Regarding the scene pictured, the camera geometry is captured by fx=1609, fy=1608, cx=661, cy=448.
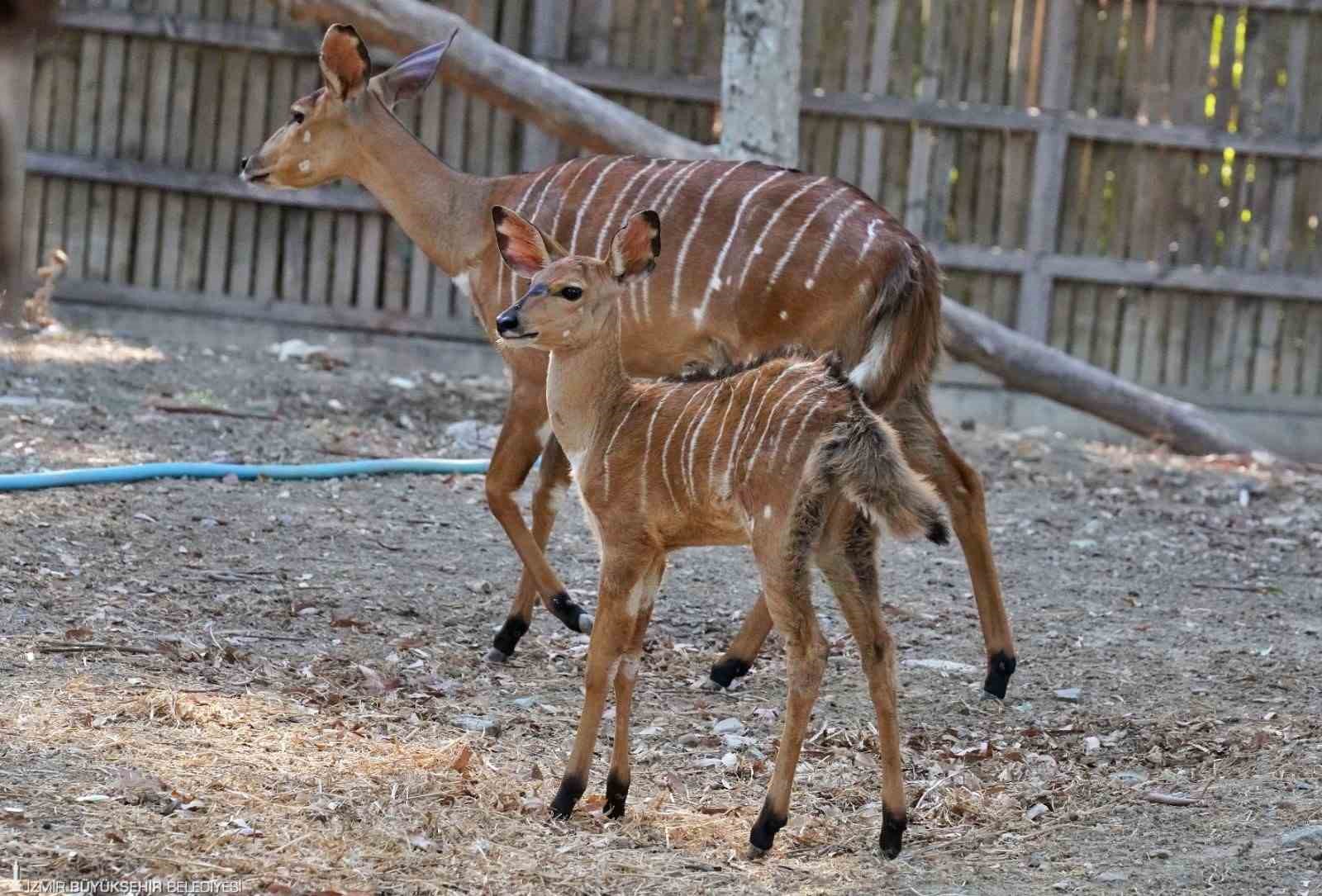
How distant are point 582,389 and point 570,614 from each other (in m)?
1.28

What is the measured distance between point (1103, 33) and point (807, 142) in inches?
75.6

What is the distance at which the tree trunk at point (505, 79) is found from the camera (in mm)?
8055

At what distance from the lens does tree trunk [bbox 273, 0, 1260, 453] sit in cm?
810

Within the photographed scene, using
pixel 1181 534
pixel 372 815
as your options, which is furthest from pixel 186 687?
pixel 1181 534

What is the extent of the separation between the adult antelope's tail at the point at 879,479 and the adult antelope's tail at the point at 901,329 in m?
1.30

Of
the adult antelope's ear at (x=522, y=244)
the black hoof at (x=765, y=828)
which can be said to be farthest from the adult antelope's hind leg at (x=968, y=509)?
the black hoof at (x=765, y=828)

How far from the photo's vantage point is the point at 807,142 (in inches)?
379

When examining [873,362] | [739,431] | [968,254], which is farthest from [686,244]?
[968,254]

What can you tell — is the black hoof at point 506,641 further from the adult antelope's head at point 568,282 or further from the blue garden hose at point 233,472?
the blue garden hose at point 233,472

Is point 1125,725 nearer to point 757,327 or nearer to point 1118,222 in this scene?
point 757,327

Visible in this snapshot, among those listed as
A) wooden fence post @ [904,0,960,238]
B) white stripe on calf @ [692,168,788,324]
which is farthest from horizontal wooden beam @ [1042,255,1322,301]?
white stripe on calf @ [692,168,788,324]

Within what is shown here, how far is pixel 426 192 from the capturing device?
5.71 metres

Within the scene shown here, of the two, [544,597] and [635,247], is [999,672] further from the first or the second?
[635,247]

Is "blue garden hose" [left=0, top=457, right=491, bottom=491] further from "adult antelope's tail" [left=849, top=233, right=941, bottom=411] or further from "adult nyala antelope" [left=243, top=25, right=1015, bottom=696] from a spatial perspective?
"adult antelope's tail" [left=849, top=233, right=941, bottom=411]
